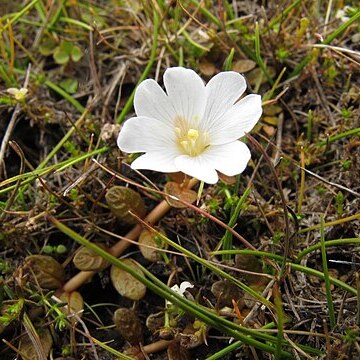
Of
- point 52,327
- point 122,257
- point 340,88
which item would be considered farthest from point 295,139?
point 52,327

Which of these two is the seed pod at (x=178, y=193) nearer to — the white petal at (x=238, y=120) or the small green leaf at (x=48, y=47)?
the white petal at (x=238, y=120)

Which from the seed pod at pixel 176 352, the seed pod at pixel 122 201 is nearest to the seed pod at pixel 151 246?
the seed pod at pixel 122 201

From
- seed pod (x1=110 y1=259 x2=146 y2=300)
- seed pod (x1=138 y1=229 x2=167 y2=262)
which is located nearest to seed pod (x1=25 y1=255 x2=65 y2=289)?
seed pod (x1=110 y1=259 x2=146 y2=300)

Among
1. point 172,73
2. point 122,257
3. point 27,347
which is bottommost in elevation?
point 27,347

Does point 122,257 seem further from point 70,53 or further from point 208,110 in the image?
point 70,53

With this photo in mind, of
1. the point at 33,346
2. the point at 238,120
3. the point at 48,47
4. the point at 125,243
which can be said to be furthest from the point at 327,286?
the point at 48,47

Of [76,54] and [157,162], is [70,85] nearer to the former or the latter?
[76,54]
